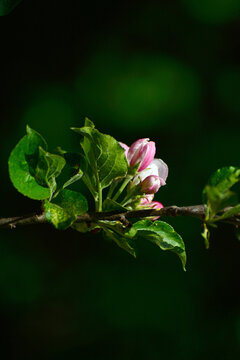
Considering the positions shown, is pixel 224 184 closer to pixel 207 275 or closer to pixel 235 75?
pixel 207 275

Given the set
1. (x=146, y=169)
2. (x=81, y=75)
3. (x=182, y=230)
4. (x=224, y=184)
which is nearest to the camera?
(x=224, y=184)

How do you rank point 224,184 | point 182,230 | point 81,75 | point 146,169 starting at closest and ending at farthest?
point 224,184, point 146,169, point 182,230, point 81,75

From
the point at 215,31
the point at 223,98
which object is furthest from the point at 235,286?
the point at 215,31

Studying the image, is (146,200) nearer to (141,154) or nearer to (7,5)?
(141,154)

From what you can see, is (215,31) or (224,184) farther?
(215,31)

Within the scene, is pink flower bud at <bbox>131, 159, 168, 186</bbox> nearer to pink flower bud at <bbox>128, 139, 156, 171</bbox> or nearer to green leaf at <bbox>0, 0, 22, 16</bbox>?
pink flower bud at <bbox>128, 139, 156, 171</bbox>

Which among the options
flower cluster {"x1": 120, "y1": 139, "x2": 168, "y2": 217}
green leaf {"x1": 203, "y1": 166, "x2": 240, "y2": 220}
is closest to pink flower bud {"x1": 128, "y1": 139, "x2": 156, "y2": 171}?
flower cluster {"x1": 120, "y1": 139, "x2": 168, "y2": 217}
